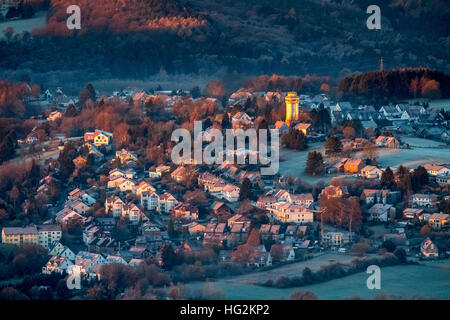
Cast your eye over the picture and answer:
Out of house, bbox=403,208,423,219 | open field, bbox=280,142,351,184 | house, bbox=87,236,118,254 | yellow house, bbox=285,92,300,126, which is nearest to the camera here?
house, bbox=87,236,118,254

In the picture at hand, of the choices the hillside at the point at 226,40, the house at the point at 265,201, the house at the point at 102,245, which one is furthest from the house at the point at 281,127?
the hillside at the point at 226,40

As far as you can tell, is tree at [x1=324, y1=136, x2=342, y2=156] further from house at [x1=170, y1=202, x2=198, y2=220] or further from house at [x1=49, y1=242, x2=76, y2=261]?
house at [x1=49, y1=242, x2=76, y2=261]

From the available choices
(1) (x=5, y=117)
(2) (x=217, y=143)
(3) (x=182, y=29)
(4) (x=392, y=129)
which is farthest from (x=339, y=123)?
(3) (x=182, y=29)

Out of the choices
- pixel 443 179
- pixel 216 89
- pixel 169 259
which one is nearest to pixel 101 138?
pixel 216 89

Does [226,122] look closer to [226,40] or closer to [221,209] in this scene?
[221,209]

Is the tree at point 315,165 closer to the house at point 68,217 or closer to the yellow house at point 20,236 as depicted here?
the house at point 68,217

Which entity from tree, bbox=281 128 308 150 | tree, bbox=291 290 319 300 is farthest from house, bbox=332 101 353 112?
tree, bbox=291 290 319 300

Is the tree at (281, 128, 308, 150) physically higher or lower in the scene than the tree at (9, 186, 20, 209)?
higher
